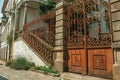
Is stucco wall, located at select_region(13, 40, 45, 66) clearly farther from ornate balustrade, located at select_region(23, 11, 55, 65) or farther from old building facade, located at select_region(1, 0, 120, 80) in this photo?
ornate balustrade, located at select_region(23, 11, 55, 65)

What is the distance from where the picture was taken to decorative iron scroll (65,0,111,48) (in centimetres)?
655

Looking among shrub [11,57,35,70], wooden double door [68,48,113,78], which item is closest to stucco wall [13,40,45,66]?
shrub [11,57,35,70]

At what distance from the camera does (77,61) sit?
750cm

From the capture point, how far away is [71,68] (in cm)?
783

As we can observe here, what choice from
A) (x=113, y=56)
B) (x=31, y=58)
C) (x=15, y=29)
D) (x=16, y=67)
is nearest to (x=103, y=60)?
(x=113, y=56)

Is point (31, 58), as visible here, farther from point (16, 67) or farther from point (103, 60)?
point (103, 60)

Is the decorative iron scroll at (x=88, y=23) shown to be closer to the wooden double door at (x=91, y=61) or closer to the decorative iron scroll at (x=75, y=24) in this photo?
the decorative iron scroll at (x=75, y=24)

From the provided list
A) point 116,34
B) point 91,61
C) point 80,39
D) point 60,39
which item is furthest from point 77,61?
point 116,34

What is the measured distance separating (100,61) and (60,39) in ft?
8.46

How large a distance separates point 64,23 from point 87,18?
1403 mm

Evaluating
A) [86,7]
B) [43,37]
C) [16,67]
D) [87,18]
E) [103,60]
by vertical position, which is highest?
[86,7]

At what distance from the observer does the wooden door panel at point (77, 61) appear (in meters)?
7.20

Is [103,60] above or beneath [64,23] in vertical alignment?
beneath

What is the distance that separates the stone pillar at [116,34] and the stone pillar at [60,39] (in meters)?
2.89
